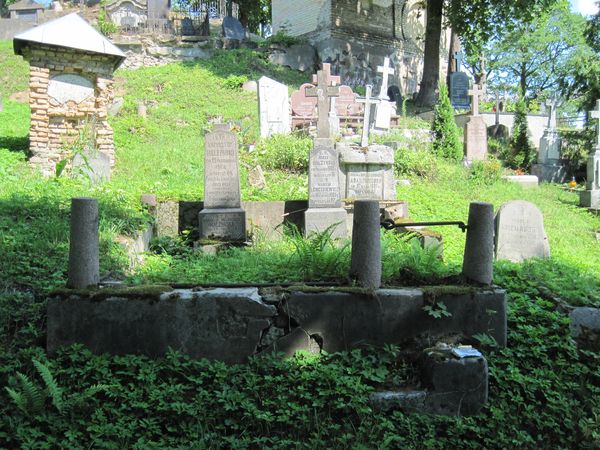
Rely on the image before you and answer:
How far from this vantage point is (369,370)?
391 cm

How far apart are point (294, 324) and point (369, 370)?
671 millimetres

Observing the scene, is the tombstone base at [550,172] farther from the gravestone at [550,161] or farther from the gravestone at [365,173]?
the gravestone at [365,173]

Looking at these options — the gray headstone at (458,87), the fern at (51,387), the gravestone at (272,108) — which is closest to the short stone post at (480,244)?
the fern at (51,387)

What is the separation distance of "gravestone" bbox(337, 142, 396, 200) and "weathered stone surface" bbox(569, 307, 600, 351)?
5.69m

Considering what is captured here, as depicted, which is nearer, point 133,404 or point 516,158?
point 133,404

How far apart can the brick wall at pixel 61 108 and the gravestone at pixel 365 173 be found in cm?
534

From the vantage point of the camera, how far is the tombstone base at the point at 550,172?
17.8 metres

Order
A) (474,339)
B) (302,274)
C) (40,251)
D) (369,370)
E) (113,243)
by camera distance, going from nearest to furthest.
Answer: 1. (369,370)
2. (474,339)
3. (302,274)
4. (40,251)
5. (113,243)

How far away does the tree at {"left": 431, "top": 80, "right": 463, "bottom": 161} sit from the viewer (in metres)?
15.7

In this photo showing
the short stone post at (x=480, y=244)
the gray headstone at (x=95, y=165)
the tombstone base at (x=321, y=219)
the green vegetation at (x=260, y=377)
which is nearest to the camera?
the green vegetation at (x=260, y=377)

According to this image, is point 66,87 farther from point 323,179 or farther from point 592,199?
point 592,199

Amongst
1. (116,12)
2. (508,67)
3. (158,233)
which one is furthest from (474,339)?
(508,67)

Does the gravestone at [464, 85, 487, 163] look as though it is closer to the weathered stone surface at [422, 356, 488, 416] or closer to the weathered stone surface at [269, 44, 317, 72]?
the weathered stone surface at [269, 44, 317, 72]

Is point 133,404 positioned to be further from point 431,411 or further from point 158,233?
point 158,233
